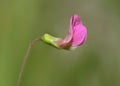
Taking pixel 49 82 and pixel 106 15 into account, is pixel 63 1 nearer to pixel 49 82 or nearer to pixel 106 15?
pixel 106 15

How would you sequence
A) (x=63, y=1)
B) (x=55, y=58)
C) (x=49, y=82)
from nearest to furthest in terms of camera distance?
(x=49, y=82)
(x=55, y=58)
(x=63, y=1)

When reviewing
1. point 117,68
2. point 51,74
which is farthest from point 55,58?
point 117,68

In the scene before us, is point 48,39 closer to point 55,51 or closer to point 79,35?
point 79,35

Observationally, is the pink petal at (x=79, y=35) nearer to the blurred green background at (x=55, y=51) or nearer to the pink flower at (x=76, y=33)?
the pink flower at (x=76, y=33)

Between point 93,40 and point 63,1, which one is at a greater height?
point 63,1

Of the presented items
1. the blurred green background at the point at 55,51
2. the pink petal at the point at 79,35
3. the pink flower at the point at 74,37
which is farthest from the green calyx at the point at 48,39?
the blurred green background at the point at 55,51

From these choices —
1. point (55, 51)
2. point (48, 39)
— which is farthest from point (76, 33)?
point (55, 51)
